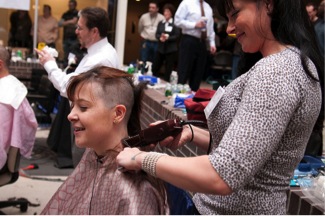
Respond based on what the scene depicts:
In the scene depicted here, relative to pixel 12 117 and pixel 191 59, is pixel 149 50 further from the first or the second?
pixel 12 117

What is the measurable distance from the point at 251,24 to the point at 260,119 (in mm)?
267

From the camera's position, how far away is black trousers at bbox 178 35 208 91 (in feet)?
19.6

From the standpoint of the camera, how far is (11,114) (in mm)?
3137

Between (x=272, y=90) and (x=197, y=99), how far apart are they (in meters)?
1.60

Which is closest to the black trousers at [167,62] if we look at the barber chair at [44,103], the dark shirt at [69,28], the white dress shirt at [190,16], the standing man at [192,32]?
the dark shirt at [69,28]

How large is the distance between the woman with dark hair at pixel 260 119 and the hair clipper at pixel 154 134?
0.19 metres

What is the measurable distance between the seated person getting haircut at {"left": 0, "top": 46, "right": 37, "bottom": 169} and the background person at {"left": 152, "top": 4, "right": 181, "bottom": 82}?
4.60m

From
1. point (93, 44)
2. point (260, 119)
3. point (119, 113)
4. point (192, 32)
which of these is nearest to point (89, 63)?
point (93, 44)

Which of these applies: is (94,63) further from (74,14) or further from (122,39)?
(74,14)

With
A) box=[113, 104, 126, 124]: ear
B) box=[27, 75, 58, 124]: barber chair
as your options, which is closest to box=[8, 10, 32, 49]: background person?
Answer: box=[27, 75, 58, 124]: barber chair

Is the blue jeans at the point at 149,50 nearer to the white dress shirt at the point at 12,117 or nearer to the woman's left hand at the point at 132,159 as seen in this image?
the white dress shirt at the point at 12,117

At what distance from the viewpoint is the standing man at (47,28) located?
30.2ft

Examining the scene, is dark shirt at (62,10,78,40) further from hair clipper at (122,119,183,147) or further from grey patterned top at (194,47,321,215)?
grey patterned top at (194,47,321,215)

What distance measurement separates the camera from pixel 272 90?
107 cm
